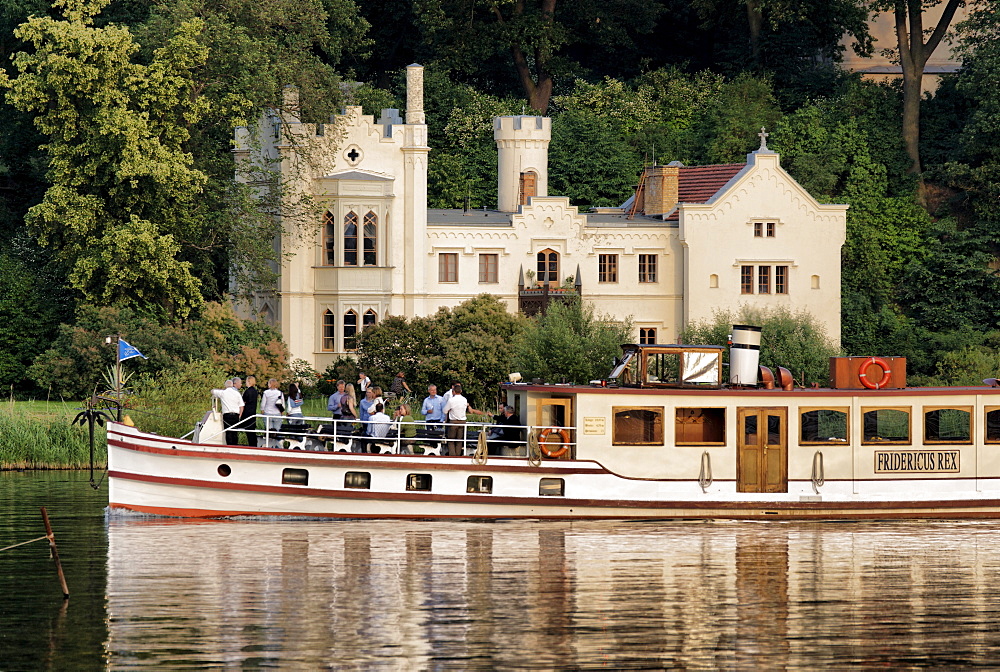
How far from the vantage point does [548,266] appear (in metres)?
63.9

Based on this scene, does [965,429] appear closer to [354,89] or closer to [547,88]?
[354,89]

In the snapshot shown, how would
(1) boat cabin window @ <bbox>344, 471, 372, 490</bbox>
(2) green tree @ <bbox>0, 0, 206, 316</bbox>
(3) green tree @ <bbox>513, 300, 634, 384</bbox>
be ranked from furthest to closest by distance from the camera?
(2) green tree @ <bbox>0, 0, 206, 316</bbox>, (3) green tree @ <bbox>513, 300, 634, 384</bbox>, (1) boat cabin window @ <bbox>344, 471, 372, 490</bbox>

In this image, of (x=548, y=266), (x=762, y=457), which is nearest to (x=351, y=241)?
(x=548, y=266)

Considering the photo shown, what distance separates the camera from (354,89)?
6831 centimetres

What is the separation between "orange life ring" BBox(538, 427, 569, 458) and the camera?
34344 millimetres

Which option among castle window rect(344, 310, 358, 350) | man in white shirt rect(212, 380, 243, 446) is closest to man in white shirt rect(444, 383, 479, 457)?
man in white shirt rect(212, 380, 243, 446)

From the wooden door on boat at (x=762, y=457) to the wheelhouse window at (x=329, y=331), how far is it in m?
29.4

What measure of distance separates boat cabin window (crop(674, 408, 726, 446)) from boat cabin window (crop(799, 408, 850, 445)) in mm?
1529

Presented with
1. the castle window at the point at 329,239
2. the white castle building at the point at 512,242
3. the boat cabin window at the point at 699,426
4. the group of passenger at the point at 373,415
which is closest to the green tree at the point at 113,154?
the white castle building at the point at 512,242

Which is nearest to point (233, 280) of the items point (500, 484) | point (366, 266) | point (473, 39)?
point (366, 266)

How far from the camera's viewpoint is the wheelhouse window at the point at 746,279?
213 ft

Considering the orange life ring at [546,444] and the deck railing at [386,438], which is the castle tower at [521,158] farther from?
the orange life ring at [546,444]

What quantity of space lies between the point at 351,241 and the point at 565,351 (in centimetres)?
1634

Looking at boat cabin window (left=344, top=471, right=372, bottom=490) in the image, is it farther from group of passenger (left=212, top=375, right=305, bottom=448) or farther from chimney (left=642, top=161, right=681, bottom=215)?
chimney (left=642, top=161, right=681, bottom=215)
